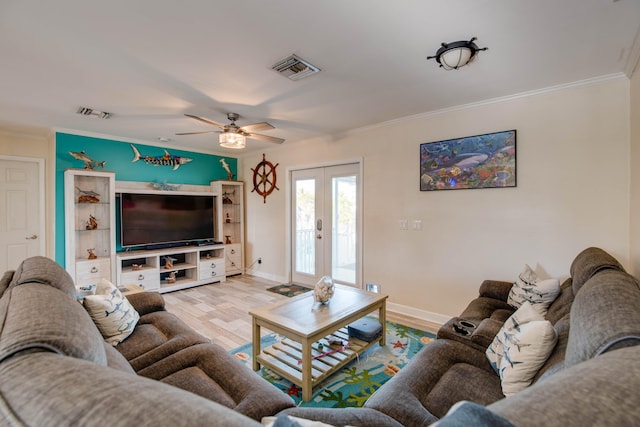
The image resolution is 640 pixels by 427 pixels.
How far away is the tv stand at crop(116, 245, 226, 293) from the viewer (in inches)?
168

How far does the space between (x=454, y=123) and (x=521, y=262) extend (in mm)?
1639

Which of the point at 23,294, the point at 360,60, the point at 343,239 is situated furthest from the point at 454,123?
the point at 23,294

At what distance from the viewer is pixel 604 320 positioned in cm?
94

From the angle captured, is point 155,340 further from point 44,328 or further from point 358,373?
point 358,373

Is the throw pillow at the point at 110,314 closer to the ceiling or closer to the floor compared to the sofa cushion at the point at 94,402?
closer to the floor

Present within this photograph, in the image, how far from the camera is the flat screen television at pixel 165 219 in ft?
14.4

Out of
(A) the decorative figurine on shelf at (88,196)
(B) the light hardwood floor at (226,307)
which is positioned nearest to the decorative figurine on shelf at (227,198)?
(B) the light hardwood floor at (226,307)

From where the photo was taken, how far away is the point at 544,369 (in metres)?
1.25

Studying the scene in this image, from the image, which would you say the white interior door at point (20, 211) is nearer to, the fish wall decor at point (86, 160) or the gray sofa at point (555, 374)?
the fish wall decor at point (86, 160)

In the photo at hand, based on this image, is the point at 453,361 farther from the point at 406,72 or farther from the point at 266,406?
the point at 406,72

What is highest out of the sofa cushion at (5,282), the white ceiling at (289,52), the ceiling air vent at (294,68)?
the white ceiling at (289,52)

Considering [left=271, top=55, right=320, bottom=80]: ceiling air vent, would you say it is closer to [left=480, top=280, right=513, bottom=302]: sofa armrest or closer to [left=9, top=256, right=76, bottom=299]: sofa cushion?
[left=9, top=256, right=76, bottom=299]: sofa cushion

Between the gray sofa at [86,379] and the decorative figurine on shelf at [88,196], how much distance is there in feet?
9.53

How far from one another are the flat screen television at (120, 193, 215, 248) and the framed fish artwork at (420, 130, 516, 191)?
386cm
